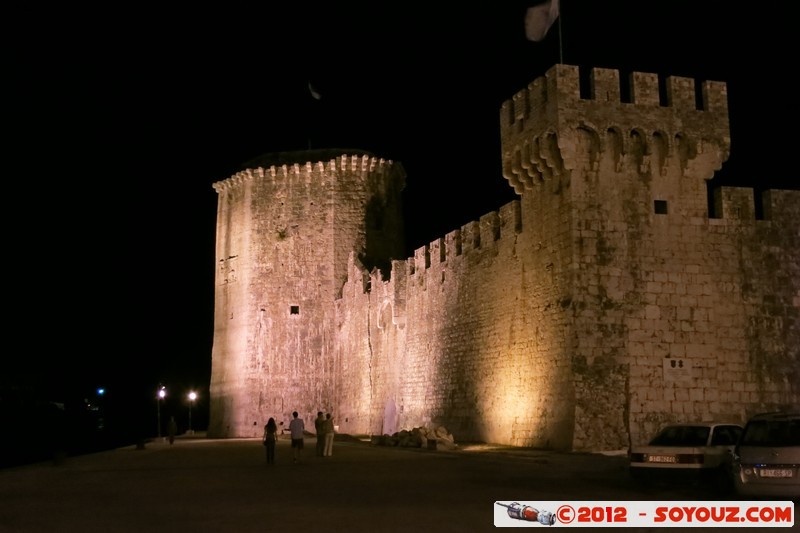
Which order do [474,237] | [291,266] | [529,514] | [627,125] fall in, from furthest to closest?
[291,266]
[474,237]
[627,125]
[529,514]

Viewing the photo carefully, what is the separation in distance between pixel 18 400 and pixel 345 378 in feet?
111

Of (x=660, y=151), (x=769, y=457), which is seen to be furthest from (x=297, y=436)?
(x=769, y=457)

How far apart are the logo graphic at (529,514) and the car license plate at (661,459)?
3.35m

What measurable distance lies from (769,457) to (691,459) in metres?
1.53

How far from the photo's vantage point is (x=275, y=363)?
3061 centimetres

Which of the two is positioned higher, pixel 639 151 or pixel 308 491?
pixel 639 151

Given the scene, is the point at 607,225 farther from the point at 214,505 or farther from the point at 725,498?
the point at 214,505

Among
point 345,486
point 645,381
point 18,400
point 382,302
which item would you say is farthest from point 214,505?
point 18,400

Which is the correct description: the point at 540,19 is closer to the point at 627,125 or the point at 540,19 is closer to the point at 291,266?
the point at 627,125

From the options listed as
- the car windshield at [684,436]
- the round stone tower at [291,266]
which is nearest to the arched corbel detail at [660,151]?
the car windshield at [684,436]

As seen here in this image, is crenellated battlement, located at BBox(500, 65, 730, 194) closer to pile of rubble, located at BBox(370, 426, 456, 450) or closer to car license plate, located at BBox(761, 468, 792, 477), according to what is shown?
pile of rubble, located at BBox(370, 426, 456, 450)

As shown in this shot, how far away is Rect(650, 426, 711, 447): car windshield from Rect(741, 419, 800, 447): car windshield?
1.10 metres

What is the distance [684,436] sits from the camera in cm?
1175

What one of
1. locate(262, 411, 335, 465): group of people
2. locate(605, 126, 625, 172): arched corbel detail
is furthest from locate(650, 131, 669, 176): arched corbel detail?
locate(262, 411, 335, 465): group of people
